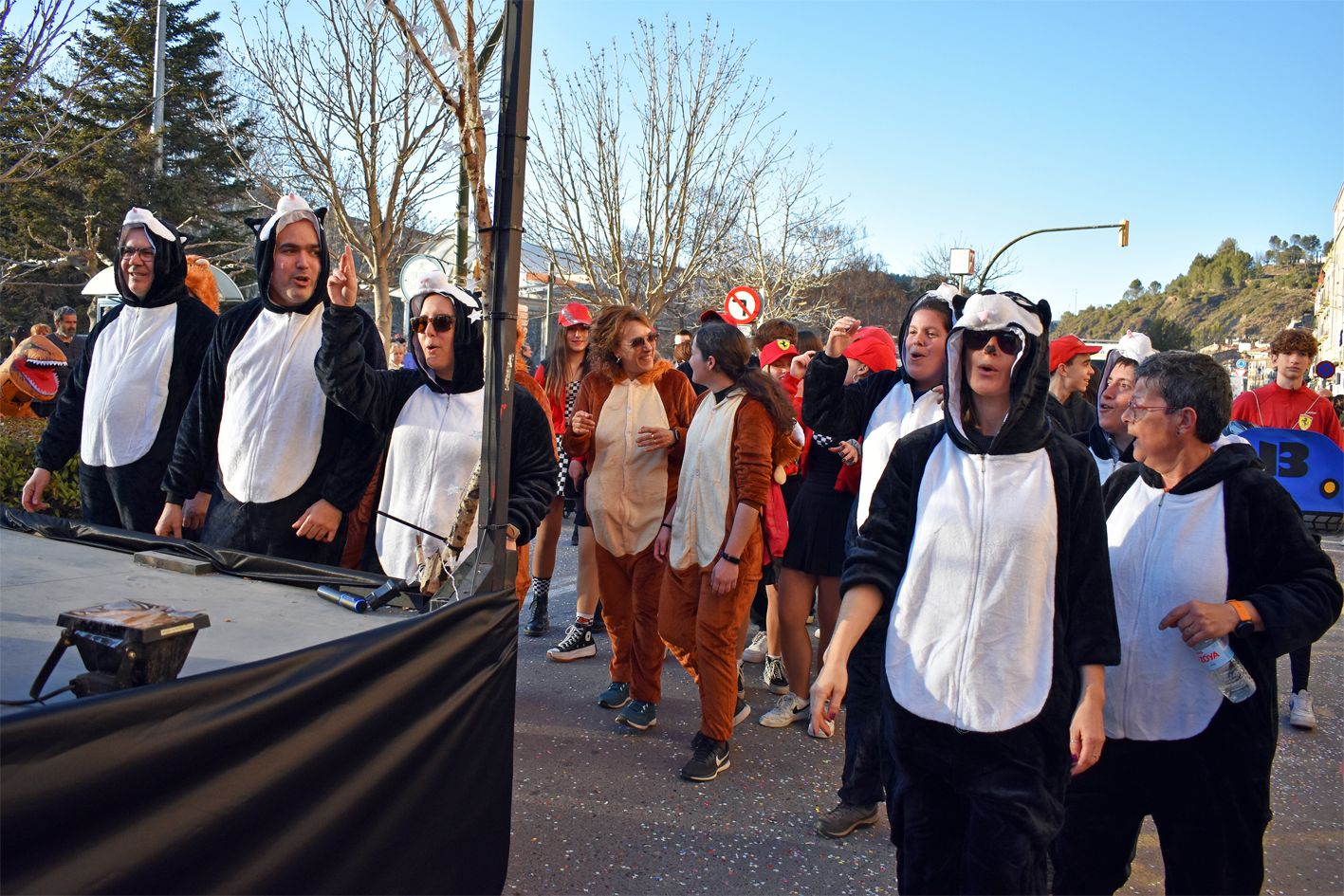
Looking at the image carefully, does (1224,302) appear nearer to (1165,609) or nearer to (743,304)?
(743,304)

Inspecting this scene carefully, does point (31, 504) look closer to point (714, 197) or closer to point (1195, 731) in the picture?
point (1195, 731)

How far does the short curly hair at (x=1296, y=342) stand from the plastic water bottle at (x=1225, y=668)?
4299mm

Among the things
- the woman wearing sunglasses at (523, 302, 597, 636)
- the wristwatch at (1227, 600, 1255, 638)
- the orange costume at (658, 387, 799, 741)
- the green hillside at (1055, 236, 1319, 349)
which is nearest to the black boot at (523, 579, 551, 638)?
the woman wearing sunglasses at (523, 302, 597, 636)

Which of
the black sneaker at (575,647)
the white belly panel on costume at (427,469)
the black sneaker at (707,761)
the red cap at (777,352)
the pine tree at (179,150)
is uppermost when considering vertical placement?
the pine tree at (179,150)

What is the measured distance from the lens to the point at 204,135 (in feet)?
59.0

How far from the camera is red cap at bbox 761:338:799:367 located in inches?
221

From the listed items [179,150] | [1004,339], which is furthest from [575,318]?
[179,150]

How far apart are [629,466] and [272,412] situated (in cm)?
179

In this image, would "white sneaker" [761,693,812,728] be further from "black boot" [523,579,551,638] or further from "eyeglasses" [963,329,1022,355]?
"eyeglasses" [963,329,1022,355]

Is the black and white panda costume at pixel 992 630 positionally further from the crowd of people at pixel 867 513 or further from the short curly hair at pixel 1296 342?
the short curly hair at pixel 1296 342

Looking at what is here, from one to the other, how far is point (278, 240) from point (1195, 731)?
3429mm

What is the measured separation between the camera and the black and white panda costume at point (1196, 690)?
93.2 inches

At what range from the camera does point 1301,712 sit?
501 cm

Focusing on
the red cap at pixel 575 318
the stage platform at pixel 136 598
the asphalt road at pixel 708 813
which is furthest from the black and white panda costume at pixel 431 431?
the red cap at pixel 575 318
